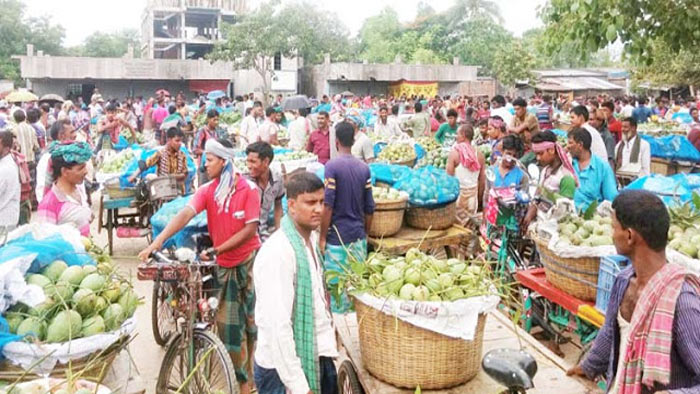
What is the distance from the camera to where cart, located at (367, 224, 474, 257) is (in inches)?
240

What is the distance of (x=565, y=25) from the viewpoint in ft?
23.2

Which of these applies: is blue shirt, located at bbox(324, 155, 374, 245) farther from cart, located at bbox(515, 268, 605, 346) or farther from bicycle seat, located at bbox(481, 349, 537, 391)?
bicycle seat, located at bbox(481, 349, 537, 391)

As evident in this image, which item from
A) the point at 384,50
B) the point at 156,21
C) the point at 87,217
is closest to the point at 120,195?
the point at 87,217

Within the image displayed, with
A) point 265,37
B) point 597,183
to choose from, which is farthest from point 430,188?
point 265,37

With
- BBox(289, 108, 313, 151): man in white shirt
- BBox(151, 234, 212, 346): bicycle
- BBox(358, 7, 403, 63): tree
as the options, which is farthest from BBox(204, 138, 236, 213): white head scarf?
BBox(358, 7, 403, 63): tree

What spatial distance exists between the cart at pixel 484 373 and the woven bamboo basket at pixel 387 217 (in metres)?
2.22

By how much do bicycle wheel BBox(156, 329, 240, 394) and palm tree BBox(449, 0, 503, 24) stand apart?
183 ft

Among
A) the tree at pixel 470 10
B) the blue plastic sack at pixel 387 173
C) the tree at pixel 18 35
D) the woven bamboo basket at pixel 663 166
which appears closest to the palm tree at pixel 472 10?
the tree at pixel 470 10

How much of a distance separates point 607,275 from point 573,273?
324 millimetres

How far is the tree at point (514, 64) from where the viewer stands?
36.6m

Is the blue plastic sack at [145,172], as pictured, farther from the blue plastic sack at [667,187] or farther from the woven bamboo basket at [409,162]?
the blue plastic sack at [667,187]

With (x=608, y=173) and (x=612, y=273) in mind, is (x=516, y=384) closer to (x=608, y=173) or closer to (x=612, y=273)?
(x=612, y=273)

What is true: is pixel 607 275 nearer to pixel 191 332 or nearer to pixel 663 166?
pixel 191 332

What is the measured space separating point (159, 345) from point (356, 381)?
9.59 feet
